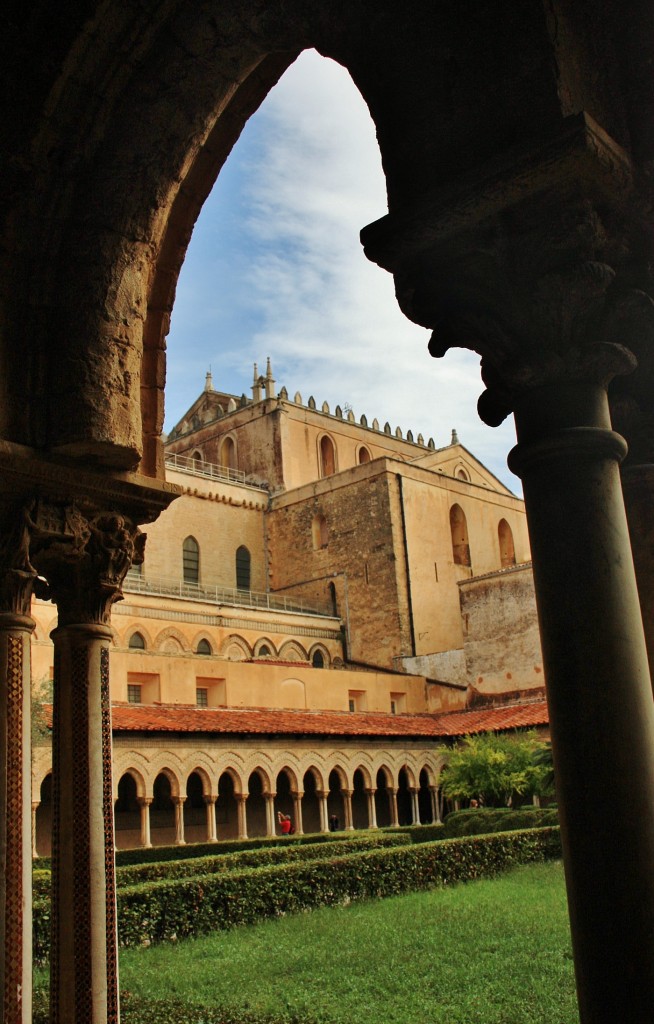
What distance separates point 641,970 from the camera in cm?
183

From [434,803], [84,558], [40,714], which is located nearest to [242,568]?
[434,803]

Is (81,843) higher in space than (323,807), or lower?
higher

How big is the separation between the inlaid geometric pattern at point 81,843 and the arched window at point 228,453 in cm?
4056

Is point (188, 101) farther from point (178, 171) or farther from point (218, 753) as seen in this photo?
point (218, 753)

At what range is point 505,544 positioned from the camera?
42.5 meters

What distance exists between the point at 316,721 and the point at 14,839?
21035 mm

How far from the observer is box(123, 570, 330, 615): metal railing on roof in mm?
32688

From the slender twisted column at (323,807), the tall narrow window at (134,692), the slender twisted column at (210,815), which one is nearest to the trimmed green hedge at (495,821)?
the slender twisted column at (323,807)

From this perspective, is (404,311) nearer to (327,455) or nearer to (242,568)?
(242,568)

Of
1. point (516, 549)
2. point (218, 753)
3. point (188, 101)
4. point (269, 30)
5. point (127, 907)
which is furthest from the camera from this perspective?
point (516, 549)

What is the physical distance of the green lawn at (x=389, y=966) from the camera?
6207mm

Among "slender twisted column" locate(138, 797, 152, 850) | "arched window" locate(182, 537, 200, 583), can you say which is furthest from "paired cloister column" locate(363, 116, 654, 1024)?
"arched window" locate(182, 537, 200, 583)

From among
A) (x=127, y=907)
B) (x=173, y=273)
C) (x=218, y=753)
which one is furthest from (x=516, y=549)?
(x=173, y=273)

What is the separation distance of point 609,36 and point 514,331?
824 mm
